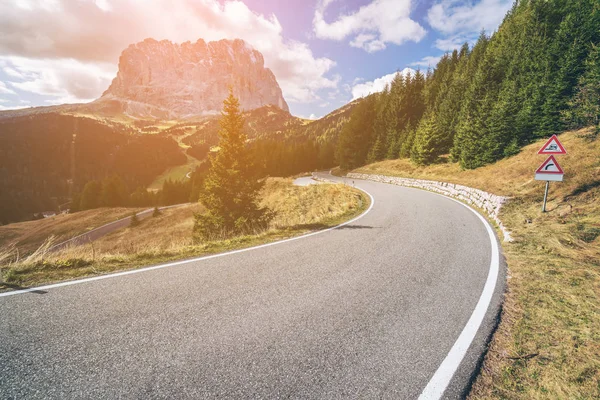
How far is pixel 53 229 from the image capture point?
4100 cm

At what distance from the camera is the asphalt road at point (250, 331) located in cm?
239

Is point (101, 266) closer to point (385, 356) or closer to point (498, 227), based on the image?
point (385, 356)

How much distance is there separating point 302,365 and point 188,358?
4.23 ft

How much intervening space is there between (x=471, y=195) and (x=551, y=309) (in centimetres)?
1358

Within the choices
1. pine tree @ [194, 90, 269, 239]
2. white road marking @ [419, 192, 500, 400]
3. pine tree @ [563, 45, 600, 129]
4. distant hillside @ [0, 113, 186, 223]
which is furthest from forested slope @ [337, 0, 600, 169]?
distant hillside @ [0, 113, 186, 223]

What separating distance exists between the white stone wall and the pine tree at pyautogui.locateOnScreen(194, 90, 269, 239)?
12.8m

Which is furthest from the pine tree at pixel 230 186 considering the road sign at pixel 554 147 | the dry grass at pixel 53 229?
the dry grass at pixel 53 229

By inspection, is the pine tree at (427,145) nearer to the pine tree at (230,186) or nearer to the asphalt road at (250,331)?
the pine tree at (230,186)

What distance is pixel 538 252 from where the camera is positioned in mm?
6055

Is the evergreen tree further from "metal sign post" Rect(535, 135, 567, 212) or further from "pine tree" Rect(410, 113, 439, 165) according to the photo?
"metal sign post" Rect(535, 135, 567, 212)

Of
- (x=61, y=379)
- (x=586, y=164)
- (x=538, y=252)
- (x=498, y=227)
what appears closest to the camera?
(x=61, y=379)

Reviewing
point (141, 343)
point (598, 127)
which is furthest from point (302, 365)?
point (598, 127)

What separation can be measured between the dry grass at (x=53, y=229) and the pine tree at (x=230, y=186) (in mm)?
35786

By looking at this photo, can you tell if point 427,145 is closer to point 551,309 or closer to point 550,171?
point 550,171
